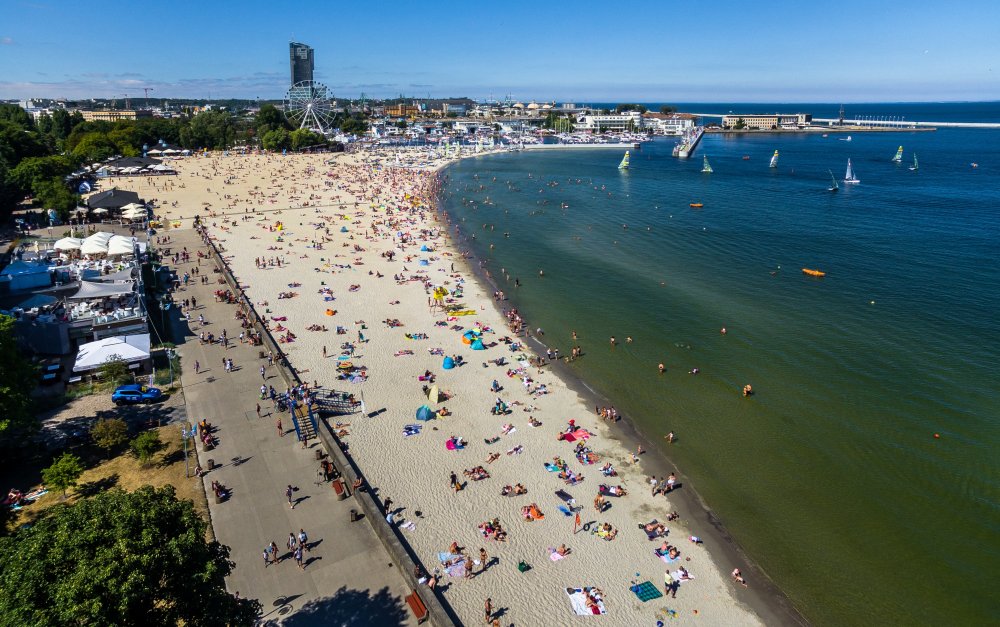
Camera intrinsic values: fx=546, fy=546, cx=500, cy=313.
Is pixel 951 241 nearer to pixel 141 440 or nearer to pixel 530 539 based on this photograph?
pixel 530 539

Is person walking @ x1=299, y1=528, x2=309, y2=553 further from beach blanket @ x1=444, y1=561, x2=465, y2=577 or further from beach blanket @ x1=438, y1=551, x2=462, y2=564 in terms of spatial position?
beach blanket @ x1=444, y1=561, x2=465, y2=577

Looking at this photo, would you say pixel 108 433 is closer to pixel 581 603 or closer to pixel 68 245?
pixel 581 603

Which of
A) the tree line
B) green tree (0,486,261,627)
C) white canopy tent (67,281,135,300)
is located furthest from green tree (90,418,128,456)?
the tree line

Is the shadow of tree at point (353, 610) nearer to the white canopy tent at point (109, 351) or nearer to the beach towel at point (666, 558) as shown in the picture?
the beach towel at point (666, 558)

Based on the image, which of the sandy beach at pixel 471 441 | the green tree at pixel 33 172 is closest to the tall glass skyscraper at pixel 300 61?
the green tree at pixel 33 172

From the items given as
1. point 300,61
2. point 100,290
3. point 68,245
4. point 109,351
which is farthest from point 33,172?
point 300,61
